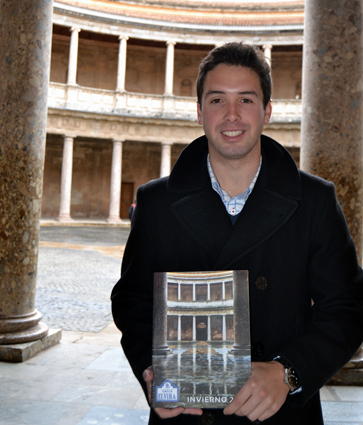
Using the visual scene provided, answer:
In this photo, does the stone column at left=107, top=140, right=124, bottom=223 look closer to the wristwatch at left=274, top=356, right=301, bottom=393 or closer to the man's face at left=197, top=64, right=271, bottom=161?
the man's face at left=197, top=64, right=271, bottom=161

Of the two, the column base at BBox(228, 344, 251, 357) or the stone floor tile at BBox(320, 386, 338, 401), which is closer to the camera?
the column base at BBox(228, 344, 251, 357)

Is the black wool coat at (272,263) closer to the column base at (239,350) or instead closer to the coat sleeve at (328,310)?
the coat sleeve at (328,310)

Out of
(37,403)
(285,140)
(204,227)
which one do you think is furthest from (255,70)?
(285,140)

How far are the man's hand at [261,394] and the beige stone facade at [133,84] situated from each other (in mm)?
21603

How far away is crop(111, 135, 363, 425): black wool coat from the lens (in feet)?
4.81

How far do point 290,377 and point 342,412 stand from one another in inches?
78.7

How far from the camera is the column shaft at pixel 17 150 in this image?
3.99m

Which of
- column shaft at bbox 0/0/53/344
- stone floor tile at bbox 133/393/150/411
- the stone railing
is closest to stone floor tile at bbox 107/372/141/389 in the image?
stone floor tile at bbox 133/393/150/411

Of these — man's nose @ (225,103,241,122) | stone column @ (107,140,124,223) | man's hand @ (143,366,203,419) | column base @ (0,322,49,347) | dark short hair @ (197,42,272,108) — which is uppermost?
stone column @ (107,140,124,223)

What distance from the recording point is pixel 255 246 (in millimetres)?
1502

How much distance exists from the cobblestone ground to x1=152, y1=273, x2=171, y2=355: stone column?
13.7 feet

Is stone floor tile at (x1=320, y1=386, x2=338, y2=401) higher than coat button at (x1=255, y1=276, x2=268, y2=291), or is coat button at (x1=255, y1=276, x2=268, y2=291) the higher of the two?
coat button at (x1=255, y1=276, x2=268, y2=291)

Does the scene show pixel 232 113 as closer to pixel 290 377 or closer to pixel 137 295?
pixel 137 295

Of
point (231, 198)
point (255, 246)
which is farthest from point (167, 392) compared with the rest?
point (231, 198)
